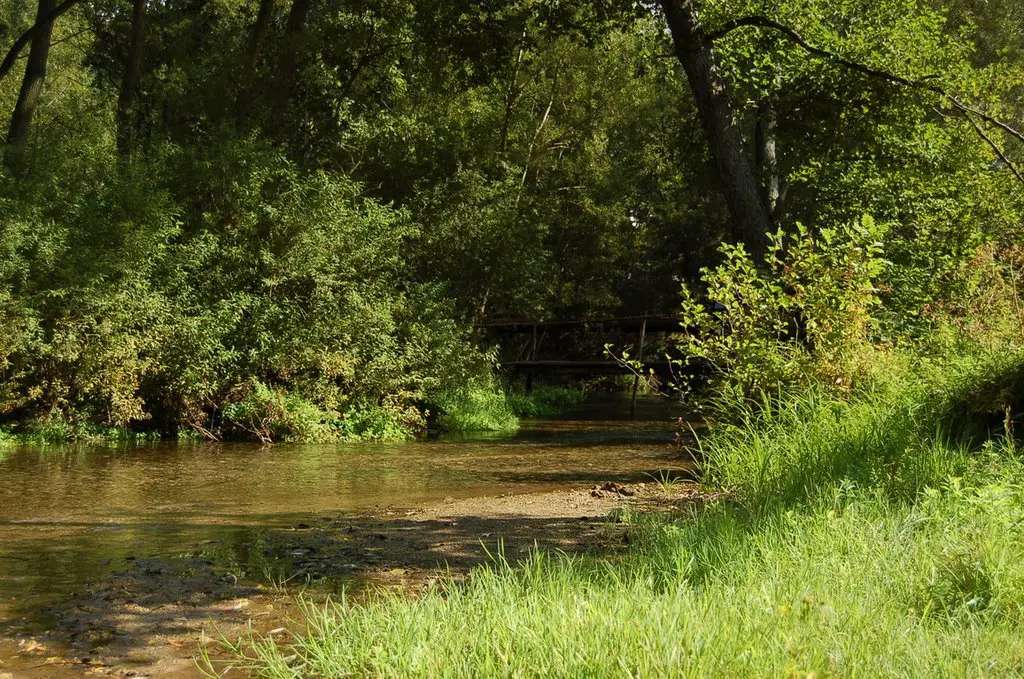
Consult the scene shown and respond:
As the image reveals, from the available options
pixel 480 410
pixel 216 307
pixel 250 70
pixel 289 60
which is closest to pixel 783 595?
pixel 216 307

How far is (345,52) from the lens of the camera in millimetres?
25578

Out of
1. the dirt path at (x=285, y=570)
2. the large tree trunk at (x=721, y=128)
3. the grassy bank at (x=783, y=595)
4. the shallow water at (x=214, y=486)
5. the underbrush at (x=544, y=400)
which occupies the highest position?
the large tree trunk at (x=721, y=128)

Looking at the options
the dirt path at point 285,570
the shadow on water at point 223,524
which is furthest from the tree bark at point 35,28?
the dirt path at point 285,570

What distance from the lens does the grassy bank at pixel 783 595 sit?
11.0 feet

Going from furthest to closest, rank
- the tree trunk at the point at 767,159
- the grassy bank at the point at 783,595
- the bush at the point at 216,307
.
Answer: the tree trunk at the point at 767,159
the bush at the point at 216,307
the grassy bank at the point at 783,595

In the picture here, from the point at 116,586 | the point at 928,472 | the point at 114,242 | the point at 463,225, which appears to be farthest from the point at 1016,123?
the point at 116,586

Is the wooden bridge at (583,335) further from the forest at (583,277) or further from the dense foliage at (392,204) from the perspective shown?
the dense foliage at (392,204)

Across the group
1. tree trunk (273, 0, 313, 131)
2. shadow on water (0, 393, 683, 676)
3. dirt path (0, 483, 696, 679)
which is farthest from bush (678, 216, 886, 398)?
tree trunk (273, 0, 313, 131)

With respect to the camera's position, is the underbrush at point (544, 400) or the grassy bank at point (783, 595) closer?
A: the grassy bank at point (783, 595)

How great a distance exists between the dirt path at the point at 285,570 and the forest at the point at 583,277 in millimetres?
523

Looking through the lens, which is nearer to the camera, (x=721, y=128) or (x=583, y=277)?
(x=721, y=128)

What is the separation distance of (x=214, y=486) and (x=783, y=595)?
28.0ft

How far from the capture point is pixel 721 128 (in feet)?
36.2

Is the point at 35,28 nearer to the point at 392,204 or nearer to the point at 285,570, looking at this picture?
the point at 392,204
